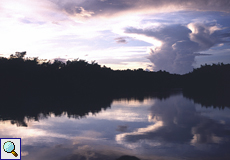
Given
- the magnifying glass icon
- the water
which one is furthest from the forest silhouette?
the magnifying glass icon

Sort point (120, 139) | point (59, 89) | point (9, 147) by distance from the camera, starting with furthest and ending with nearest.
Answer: point (59, 89)
point (120, 139)
point (9, 147)

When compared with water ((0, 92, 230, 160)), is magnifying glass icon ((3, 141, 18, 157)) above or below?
above

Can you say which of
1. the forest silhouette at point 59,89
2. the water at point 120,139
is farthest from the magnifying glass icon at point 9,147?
the forest silhouette at point 59,89

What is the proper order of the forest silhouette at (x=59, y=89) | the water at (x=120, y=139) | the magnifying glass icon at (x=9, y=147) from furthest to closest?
the forest silhouette at (x=59, y=89) < the water at (x=120, y=139) < the magnifying glass icon at (x=9, y=147)

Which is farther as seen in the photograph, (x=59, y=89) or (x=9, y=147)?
(x=59, y=89)

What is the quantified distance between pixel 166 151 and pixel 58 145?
241 inches

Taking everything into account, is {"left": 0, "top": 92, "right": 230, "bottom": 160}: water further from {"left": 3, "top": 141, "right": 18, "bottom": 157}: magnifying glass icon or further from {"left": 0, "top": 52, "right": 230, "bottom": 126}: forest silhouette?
{"left": 0, "top": 52, "right": 230, "bottom": 126}: forest silhouette

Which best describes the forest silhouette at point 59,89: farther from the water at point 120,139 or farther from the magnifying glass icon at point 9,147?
the magnifying glass icon at point 9,147

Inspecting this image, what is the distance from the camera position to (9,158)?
9602mm

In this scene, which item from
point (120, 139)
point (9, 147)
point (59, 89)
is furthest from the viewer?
point (59, 89)

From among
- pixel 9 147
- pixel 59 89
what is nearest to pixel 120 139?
pixel 9 147

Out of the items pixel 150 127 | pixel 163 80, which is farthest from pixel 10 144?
pixel 163 80

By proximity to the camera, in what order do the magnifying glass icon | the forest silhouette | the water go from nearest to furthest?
the magnifying glass icon
the water
the forest silhouette

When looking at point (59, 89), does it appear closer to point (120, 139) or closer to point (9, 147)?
point (120, 139)
